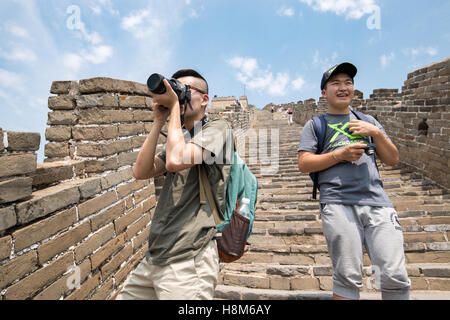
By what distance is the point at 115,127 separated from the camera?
8.05ft

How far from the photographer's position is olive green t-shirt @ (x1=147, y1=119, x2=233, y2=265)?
4.41ft

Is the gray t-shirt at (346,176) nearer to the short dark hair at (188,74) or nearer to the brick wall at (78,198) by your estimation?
the short dark hair at (188,74)

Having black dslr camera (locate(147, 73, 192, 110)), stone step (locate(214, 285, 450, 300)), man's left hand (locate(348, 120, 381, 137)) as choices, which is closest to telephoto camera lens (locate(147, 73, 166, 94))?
black dslr camera (locate(147, 73, 192, 110))

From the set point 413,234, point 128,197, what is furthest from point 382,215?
point 413,234

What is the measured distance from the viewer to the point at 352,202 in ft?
5.65

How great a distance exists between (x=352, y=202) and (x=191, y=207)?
111 cm

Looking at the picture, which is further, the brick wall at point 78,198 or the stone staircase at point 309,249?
the stone staircase at point 309,249

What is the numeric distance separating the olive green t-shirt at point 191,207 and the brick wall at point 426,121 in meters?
5.91

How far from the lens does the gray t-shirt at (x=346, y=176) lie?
1735mm

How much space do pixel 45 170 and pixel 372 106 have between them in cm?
972

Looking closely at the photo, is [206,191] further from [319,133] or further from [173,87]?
[319,133]

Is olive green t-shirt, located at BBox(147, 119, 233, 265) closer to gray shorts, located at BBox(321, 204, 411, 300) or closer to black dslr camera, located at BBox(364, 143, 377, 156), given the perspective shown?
gray shorts, located at BBox(321, 204, 411, 300)

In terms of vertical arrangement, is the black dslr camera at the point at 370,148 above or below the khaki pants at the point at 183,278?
above

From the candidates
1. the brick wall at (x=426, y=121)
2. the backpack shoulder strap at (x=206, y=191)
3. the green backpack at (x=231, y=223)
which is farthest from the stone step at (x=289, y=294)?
the brick wall at (x=426, y=121)
